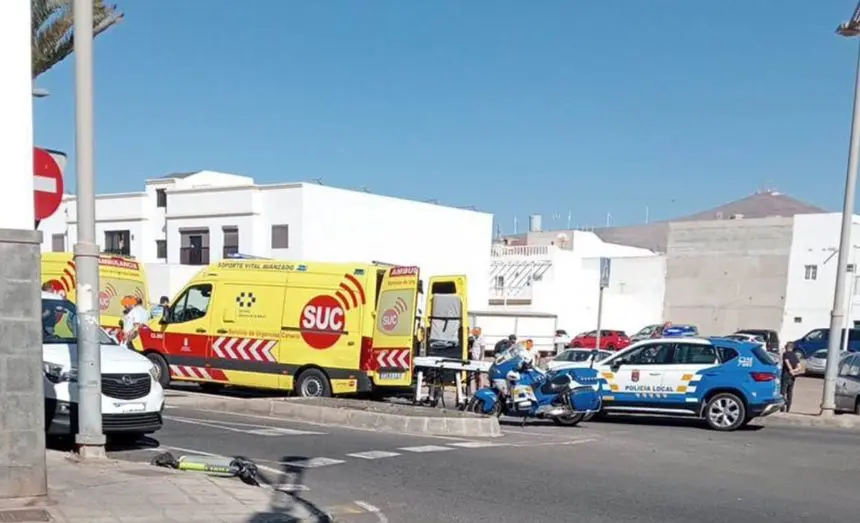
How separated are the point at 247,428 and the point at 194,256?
35334 mm

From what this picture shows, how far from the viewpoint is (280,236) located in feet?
145

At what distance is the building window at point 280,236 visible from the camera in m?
43.8

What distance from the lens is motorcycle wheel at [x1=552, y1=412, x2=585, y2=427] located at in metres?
15.0

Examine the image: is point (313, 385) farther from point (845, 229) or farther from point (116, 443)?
point (845, 229)

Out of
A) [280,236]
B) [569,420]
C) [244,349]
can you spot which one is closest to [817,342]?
[569,420]

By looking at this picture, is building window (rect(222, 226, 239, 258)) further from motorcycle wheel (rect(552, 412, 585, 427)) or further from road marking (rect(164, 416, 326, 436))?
motorcycle wheel (rect(552, 412, 585, 427))

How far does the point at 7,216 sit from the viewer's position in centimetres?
639

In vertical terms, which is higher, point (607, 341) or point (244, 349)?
point (244, 349)

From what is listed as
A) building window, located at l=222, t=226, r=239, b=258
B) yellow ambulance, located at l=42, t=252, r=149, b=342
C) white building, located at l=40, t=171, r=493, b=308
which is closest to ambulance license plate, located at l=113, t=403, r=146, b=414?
yellow ambulance, located at l=42, t=252, r=149, b=342

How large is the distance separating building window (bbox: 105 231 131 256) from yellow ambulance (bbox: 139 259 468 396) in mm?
→ 33885

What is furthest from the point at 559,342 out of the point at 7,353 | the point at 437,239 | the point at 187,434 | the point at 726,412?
the point at 7,353

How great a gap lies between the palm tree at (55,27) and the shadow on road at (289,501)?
9.95 m

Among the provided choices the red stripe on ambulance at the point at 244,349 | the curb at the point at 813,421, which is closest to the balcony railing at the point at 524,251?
the curb at the point at 813,421

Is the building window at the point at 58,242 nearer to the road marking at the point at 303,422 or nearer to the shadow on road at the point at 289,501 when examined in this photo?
the road marking at the point at 303,422
